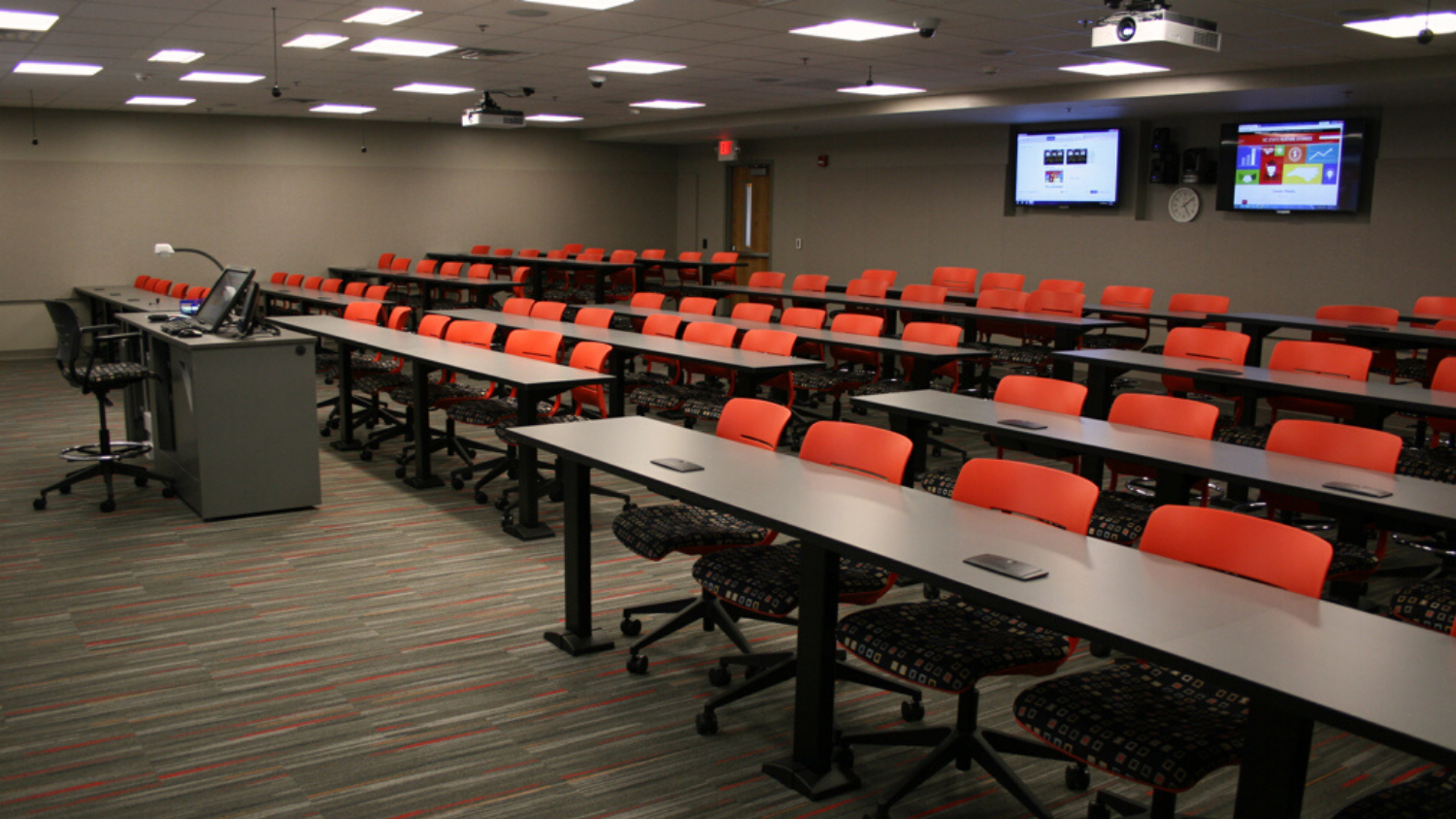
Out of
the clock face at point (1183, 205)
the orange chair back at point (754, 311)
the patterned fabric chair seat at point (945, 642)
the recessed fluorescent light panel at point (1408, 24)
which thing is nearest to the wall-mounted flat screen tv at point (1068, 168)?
the clock face at point (1183, 205)

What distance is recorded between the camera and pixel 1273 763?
2.08 metres

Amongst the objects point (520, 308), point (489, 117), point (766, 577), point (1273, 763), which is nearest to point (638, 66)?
point (489, 117)

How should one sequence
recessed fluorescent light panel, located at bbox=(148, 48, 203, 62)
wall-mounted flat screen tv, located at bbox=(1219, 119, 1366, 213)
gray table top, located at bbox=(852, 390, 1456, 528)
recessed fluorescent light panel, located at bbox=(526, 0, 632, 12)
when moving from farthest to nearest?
wall-mounted flat screen tv, located at bbox=(1219, 119, 1366, 213)
recessed fluorescent light panel, located at bbox=(148, 48, 203, 62)
recessed fluorescent light panel, located at bbox=(526, 0, 632, 12)
gray table top, located at bbox=(852, 390, 1456, 528)

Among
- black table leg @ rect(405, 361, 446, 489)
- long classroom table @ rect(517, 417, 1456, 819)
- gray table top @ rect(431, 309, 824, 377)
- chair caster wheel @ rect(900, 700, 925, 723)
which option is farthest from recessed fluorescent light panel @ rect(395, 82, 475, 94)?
chair caster wheel @ rect(900, 700, 925, 723)

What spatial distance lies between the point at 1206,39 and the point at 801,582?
4.71 meters

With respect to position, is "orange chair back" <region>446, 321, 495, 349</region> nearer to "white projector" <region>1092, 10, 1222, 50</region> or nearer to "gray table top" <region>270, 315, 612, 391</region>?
"gray table top" <region>270, 315, 612, 391</region>

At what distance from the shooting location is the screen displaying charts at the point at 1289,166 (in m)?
10.0

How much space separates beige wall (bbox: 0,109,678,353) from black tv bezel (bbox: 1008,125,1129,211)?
7344 millimetres

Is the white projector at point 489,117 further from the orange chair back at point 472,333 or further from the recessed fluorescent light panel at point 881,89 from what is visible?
the orange chair back at point 472,333

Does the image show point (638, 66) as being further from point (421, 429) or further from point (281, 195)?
point (281, 195)

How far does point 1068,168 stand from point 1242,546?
1037 cm

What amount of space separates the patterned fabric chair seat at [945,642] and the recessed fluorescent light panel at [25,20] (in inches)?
283

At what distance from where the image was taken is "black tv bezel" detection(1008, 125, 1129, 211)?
1167 centimetres

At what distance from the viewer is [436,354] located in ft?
20.6
